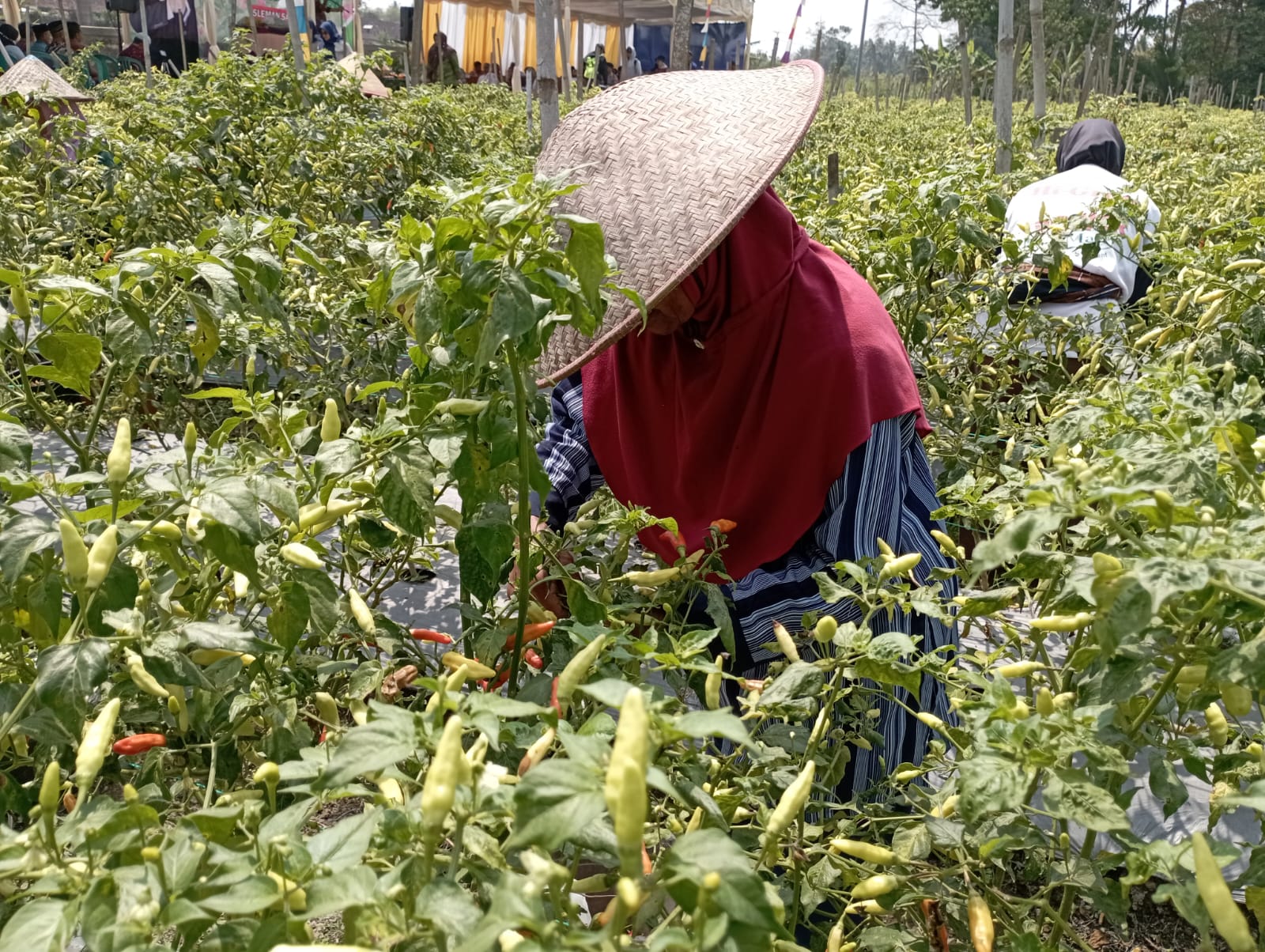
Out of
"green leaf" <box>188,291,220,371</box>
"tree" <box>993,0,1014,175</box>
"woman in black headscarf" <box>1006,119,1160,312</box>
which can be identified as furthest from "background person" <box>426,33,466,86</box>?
"green leaf" <box>188,291,220,371</box>

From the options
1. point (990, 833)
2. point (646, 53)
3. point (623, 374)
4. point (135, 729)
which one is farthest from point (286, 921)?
point (646, 53)

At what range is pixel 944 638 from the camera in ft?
5.13

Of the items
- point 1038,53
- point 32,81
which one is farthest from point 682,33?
point 32,81

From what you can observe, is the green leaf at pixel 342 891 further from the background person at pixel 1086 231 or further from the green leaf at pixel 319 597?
the background person at pixel 1086 231

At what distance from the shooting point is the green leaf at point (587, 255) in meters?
0.85

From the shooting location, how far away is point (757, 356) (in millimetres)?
1587

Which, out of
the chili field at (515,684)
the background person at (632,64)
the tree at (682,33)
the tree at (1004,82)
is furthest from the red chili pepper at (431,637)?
the background person at (632,64)

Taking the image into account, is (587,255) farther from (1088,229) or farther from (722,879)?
(1088,229)

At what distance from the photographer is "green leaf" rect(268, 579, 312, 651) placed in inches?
35.4

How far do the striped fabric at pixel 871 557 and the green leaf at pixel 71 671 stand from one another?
3.18ft

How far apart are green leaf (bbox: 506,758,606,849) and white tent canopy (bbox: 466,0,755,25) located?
67.8 ft

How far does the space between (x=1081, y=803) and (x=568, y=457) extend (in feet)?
4.23

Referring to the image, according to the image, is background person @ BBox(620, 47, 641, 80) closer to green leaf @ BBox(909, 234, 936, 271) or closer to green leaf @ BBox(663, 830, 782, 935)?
green leaf @ BBox(909, 234, 936, 271)

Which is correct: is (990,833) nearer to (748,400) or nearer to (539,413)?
(539,413)
